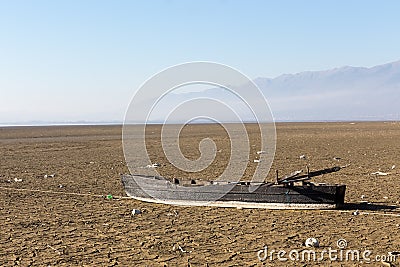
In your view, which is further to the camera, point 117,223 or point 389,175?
point 389,175

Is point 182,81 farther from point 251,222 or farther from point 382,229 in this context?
point 382,229

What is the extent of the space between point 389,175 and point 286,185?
8.54 metres

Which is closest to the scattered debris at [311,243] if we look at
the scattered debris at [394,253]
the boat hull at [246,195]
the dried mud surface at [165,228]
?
the dried mud surface at [165,228]

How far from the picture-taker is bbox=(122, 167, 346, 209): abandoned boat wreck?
12969mm

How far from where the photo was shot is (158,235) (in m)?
11.0

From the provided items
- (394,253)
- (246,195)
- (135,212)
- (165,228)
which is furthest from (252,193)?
(394,253)

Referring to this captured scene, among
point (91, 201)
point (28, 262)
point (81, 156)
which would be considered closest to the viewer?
point (28, 262)

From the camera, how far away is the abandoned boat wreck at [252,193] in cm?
1297

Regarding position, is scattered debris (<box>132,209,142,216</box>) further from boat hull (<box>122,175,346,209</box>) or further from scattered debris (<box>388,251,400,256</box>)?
scattered debris (<box>388,251,400,256</box>)

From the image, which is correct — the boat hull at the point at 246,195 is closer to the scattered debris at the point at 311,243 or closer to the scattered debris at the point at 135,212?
the scattered debris at the point at 135,212

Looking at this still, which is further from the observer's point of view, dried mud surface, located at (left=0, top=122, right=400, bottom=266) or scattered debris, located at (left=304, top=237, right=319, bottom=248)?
scattered debris, located at (left=304, top=237, right=319, bottom=248)

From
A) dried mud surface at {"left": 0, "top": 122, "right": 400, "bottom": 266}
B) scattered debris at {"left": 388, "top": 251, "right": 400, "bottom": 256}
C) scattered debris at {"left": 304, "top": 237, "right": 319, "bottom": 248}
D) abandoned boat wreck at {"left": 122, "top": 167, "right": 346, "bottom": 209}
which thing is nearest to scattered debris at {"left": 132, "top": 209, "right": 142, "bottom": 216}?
dried mud surface at {"left": 0, "top": 122, "right": 400, "bottom": 266}

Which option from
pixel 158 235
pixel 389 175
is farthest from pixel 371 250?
pixel 389 175

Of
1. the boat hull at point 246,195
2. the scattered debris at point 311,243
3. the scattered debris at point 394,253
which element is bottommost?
the scattered debris at point 394,253
